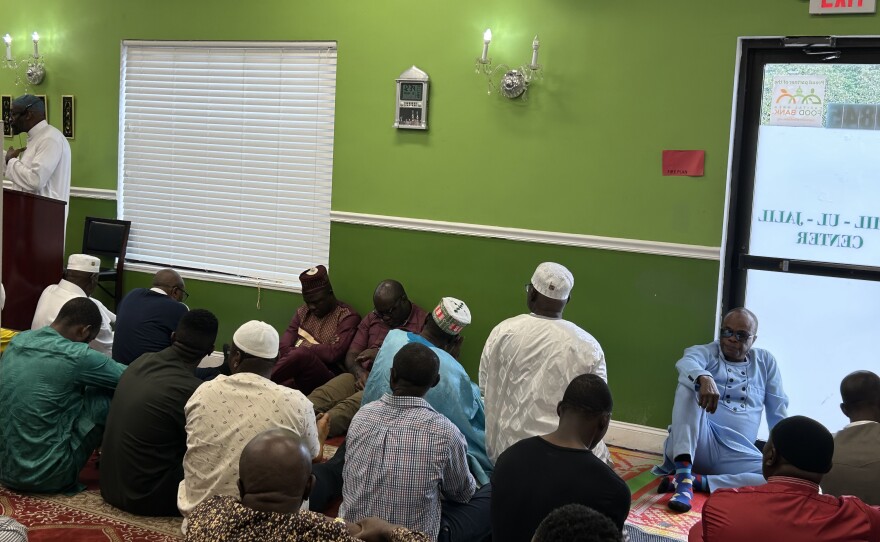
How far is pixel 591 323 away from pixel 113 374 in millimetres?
2882

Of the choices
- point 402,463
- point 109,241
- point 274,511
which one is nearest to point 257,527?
point 274,511

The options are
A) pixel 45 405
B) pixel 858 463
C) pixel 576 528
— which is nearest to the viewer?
pixel 576 528

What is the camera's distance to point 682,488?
15.8 feet

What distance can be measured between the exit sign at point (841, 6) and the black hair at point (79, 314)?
4.12m

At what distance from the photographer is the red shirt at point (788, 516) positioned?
270 centimetres

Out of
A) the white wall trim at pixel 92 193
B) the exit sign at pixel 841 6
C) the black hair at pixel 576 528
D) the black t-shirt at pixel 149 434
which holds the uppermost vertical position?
the exit sign at pixel 841 6

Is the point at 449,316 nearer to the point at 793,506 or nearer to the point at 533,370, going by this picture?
the point at 533,370

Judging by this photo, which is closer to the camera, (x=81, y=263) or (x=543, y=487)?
(x=543, y=487)

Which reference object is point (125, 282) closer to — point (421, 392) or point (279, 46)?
point (279, 46)

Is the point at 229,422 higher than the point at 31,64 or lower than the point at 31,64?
lower

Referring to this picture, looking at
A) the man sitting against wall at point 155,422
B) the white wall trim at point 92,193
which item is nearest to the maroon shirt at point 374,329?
the man sitting against wall at point 155,422

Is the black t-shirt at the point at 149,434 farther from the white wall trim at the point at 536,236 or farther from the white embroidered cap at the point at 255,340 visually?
the white wall trim at the point at 536,236

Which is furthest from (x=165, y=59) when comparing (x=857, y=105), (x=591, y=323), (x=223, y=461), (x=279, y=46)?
(x=857, y=105)

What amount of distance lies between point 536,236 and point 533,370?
6.67 ft
